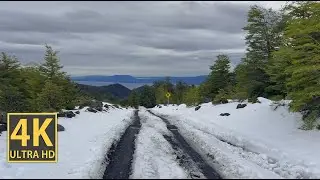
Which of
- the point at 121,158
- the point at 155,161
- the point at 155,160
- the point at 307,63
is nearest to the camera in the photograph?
the point at 155,161

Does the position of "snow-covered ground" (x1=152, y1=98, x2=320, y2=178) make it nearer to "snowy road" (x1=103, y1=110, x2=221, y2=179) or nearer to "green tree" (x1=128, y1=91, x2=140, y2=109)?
"snowy road" (x1=103, y1=110, x2=221, y2=179)

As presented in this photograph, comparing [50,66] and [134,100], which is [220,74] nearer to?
[50,66]

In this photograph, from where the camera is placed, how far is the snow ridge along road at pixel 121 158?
1165cm

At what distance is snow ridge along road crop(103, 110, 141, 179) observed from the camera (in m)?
11.6

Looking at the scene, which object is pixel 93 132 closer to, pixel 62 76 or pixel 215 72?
pixel 62 76

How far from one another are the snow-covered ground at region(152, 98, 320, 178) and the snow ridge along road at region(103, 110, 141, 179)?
253 cm

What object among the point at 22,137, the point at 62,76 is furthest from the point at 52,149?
the point at 62,76

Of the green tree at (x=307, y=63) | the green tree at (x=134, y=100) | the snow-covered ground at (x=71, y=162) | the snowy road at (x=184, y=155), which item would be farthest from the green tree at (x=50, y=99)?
the green tree at (x=134, y=100)

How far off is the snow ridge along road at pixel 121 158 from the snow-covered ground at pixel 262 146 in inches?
99.7

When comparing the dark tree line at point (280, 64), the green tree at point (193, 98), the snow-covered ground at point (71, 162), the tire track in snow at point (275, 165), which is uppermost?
the dark tree line at point (280, 64)

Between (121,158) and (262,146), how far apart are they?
6.22 metres

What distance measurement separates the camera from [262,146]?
1733 centimetres

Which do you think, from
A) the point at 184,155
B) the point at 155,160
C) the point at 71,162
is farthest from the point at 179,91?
the point at 71,162

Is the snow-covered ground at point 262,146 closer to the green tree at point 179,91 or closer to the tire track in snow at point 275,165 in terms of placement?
the tire track in snow at point 275,165
